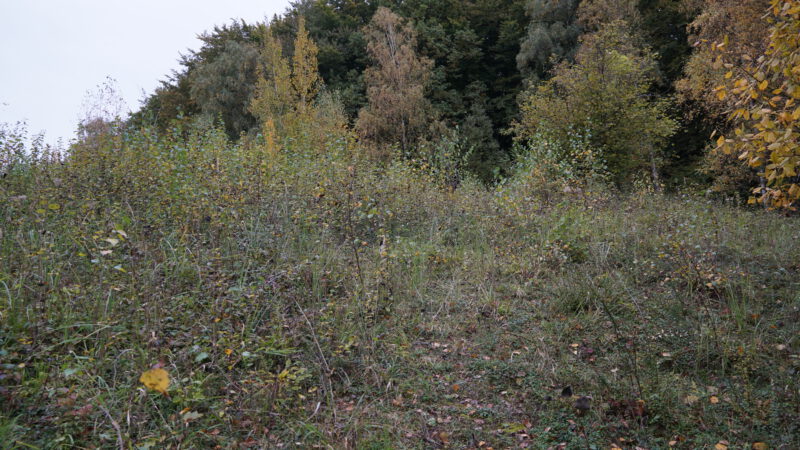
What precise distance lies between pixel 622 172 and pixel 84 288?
35.3 ft

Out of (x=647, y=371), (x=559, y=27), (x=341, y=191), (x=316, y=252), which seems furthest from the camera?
(x=559, y=27)

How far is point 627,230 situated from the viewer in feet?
16.6

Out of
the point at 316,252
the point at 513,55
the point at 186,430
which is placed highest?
the point at 513,55

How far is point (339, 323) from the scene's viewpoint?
9.96 feet

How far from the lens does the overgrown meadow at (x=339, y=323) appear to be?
217 centimetres

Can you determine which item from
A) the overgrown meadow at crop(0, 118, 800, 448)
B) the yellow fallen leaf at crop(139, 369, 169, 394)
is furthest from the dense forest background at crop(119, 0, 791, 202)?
the yellow fallen leaf at crop(139, 369, 169, 394)

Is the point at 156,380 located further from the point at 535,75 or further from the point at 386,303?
the point at 535,75

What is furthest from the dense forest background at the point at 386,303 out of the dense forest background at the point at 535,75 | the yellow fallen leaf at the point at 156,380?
the dense forest background at the point at 535,75

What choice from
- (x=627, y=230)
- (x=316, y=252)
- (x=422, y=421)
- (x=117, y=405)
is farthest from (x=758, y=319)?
(x=117, y=405)

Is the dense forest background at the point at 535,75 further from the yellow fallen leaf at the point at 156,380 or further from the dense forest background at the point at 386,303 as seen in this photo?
the yellow fallen leaf at the point at 156,380

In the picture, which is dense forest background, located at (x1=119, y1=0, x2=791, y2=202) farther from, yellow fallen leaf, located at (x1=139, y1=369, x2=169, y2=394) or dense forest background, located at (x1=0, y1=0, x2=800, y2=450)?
yellow fallen leaf, located at (x1=139, y1=369, x2=169, y2=394)

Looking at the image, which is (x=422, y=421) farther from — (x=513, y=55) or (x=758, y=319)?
(x=513, y=55)

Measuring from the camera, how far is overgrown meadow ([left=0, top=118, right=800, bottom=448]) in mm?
2168

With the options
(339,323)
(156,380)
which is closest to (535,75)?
(339,323)
